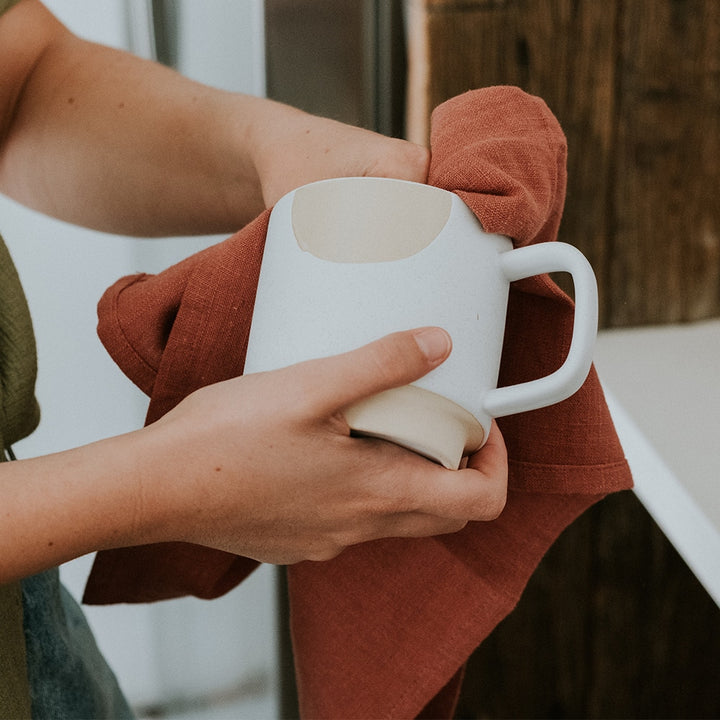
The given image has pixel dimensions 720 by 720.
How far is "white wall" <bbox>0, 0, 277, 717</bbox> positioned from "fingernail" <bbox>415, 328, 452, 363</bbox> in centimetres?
29

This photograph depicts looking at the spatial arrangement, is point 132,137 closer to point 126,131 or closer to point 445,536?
point 126,131

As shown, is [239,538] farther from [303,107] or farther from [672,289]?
[672,289]

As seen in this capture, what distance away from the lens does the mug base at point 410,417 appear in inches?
12.9

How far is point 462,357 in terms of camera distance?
0.33 m

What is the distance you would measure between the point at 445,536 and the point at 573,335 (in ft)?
0.62

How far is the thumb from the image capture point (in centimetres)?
31

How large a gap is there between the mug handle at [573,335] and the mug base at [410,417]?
21mm

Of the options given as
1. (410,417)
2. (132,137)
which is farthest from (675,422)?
(132,137)

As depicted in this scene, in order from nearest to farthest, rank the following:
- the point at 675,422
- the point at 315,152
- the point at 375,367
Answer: the point at 375,367 → the point at 315,152 → the point at 675,422

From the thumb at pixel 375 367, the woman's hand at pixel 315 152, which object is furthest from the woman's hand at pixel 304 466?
the woman's hand at pixel 315 152

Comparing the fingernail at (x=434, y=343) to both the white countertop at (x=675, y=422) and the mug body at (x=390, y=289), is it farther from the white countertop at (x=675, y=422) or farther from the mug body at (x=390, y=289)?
the white countertop at (x=675, y=422)

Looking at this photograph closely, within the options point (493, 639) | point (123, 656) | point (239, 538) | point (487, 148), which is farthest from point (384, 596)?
point (123, 656)

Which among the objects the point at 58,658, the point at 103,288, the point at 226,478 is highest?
the point at 226,478

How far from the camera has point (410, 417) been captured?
328 mm
